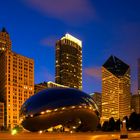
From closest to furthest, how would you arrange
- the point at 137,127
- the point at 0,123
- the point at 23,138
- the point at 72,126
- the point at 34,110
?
the point at 23,138 → the point at 34,110 → the point at 72,126 → the point at 137,127 → the point at 0,123

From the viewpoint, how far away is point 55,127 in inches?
2032

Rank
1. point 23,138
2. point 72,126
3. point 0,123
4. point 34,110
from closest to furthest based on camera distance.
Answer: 1. point 23,138
2. point 34,110
3. point 72,126
4. point 0,123

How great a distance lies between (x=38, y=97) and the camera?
51.7 metres

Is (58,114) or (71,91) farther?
(71,91)

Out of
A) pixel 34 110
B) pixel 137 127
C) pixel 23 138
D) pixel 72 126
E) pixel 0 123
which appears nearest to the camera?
pixel 23 138

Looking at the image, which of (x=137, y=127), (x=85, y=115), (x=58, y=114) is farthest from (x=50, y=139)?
(x=137, y=127)

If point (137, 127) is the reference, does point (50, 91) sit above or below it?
above

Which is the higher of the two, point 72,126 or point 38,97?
point 38,97

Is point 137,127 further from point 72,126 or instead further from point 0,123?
point 0,123

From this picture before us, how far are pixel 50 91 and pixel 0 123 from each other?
14990cm

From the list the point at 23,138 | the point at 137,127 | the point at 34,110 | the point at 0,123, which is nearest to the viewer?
the point at 23,138

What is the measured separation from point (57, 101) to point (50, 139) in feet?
55.4

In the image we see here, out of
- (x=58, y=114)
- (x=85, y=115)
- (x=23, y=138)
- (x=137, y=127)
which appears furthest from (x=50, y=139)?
(x=137, y=127)

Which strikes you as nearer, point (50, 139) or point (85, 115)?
point (50, 139)
